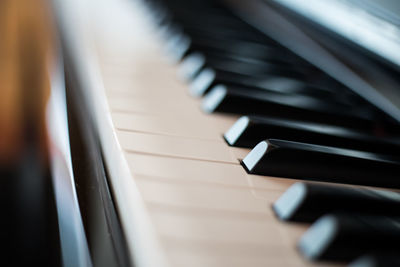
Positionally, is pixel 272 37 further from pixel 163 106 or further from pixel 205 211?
pixel 205 211

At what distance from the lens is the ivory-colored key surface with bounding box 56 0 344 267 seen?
0.40 meters

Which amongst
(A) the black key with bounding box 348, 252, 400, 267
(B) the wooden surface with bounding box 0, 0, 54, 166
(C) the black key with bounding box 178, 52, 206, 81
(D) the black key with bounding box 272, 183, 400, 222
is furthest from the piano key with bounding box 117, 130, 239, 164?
(B) the wooden surface with bounding box 0, 0, 54, 166

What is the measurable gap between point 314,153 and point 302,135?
9cm

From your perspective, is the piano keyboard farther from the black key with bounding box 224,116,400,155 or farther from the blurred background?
the blurred background

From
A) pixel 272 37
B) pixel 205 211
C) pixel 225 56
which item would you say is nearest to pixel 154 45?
pixel 225 56

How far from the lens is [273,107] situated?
77 centimetres

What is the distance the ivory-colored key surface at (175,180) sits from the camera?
1.30ft

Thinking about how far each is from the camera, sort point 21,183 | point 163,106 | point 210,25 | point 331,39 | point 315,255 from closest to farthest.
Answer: point 315,255, point 163,106, point 331,39, point 21,183, point 210,25

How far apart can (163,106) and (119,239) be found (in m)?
0.33

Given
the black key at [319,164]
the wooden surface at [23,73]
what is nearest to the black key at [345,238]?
the black key at [319,164]

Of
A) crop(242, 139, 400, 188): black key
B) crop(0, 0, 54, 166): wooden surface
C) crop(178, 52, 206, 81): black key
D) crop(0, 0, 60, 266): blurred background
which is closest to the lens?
crop(242, 139, 400, 188): black key

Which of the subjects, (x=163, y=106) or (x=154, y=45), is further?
(x=154, y=45)

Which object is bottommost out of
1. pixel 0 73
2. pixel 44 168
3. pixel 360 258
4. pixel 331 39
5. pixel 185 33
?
pixel 360 258

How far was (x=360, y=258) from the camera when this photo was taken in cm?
42
